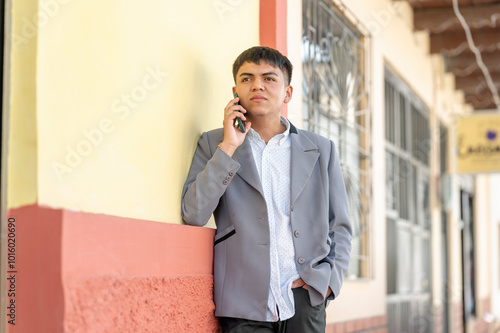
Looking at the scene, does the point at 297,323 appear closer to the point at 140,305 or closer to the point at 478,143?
the point at 140,305

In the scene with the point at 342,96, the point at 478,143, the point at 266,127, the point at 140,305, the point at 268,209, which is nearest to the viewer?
the point at 140,305

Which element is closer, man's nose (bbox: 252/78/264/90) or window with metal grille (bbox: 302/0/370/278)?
man's nose (bbox: 252/78/264/90)

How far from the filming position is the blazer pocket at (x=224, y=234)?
3.02m

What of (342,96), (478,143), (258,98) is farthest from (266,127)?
(478,143)

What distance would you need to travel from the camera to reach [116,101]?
260 cm

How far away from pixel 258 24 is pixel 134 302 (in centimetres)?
193

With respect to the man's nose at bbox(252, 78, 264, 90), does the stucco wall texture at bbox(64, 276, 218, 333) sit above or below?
below

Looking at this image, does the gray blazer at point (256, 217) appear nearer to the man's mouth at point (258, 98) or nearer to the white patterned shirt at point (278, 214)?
the white patterned shirt at point (278, 214)

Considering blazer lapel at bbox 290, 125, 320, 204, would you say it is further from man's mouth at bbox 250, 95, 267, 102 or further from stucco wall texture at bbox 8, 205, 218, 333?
stucco wall texture at bbox 8, 205, 218, 333

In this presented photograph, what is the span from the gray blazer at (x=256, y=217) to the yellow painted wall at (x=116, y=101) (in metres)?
0.13

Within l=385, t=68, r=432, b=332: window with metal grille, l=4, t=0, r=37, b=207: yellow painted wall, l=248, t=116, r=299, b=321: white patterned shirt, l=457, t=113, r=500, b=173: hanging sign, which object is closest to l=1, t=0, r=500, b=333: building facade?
l=4, t=0, r=37, b=207: yellow painted wall

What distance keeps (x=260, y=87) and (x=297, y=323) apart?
909mm

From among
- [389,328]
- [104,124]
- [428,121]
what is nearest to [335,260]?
[104,124]

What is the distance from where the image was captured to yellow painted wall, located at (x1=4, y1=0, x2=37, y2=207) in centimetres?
222
